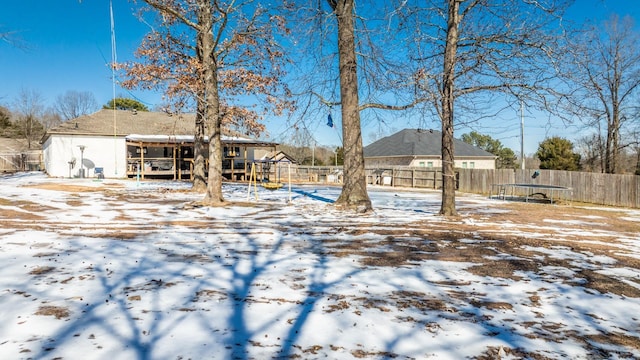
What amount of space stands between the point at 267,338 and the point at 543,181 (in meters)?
22.3

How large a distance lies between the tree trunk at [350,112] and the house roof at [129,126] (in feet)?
47.3

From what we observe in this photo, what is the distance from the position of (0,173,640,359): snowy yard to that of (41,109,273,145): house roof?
1869 cm

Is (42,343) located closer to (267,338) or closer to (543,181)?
(267,338)

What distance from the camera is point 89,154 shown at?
24344 millimetres

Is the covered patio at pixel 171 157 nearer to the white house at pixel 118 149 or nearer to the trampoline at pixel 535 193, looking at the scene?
the white house at pixel 118 149

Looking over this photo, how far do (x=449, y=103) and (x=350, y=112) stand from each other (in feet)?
7.90

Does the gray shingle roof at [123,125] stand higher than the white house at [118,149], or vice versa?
the gray shingle roof at [123,125]

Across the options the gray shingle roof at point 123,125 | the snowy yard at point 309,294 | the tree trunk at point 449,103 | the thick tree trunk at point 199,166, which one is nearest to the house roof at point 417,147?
the gray shingle roof at point 123,125

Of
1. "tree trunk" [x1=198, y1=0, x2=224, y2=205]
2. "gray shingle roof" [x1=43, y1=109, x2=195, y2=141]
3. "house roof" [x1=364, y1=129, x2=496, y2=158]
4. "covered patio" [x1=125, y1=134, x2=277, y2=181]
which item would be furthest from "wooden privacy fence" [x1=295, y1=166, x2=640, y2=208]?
"tree trunk" [x1=198, y1=0, x2=224, y2=205]

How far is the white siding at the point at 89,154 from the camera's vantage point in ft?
77.8

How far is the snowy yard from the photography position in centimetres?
249

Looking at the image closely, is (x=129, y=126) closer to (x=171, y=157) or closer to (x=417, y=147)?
(x=171, y=157)

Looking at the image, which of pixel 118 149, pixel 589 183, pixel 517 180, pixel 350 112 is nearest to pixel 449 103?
pixel 350 112

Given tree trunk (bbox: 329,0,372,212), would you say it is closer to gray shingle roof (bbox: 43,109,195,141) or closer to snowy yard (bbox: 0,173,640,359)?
snowy yard (bbox: 0,173,640,359)
